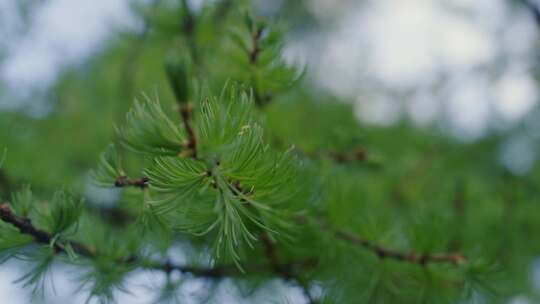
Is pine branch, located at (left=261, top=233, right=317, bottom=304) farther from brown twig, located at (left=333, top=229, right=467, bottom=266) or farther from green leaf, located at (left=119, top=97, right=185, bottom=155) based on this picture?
green leaf, located at (left=119, top=97, right=185, bottom=155)

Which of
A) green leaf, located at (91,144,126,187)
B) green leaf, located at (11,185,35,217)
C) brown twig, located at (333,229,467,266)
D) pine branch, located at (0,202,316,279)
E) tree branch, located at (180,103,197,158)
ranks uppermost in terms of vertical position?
tree branch, located at (180,103,197,158)

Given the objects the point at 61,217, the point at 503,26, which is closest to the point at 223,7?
the point at 61,217

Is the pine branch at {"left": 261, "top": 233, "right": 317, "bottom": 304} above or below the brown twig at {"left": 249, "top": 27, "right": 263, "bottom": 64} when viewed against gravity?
below

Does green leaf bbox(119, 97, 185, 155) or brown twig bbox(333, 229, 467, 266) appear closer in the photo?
green leaf bbox(119, 97, 185, 155)

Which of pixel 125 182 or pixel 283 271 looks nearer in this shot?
pixel 125 182

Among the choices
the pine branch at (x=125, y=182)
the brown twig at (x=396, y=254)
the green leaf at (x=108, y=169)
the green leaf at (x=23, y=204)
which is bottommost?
the brown twig at (x=396, y=254)

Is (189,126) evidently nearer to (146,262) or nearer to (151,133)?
(151,133)

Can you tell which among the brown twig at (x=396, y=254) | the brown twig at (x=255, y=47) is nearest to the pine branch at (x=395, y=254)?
the brown twig at (x=396, y=254)

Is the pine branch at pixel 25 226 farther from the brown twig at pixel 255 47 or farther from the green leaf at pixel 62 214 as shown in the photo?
the brown twig at pixel 255 47

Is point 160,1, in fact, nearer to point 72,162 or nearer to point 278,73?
point 278,73

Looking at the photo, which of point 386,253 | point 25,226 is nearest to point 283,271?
point 386,253

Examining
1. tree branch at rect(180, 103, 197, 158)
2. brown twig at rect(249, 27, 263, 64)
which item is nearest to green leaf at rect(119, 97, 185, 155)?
tree branch at rect(180, 103, 197, 158)

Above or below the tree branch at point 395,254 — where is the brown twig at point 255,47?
above
